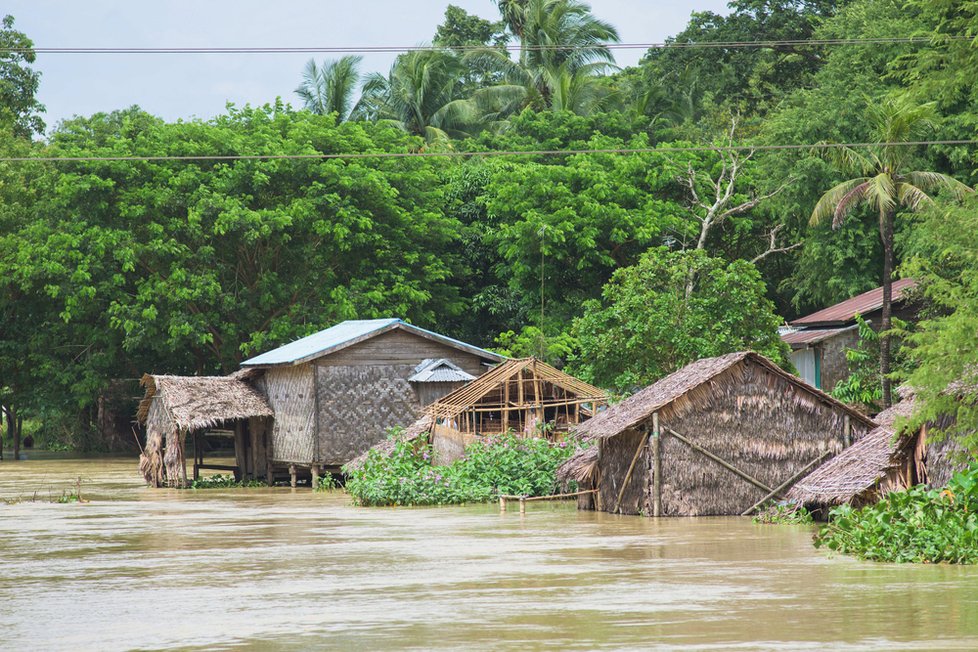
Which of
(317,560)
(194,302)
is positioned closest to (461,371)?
(194,302)

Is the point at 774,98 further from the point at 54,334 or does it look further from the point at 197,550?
the point at 197,550

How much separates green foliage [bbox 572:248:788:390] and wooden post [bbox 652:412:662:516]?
8.76 m

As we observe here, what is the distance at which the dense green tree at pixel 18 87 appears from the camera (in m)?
51.8

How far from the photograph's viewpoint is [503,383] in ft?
99.1

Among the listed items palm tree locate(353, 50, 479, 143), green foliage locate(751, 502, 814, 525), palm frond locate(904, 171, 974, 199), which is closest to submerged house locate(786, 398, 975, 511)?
green foliage locate(751, 502, 814, 525)

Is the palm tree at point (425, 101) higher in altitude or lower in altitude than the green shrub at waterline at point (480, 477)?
higher

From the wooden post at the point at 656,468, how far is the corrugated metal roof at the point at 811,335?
42.9ft

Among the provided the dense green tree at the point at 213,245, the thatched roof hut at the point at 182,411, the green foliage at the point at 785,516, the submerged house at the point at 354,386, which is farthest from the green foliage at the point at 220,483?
the green foliage at the point at 785,516

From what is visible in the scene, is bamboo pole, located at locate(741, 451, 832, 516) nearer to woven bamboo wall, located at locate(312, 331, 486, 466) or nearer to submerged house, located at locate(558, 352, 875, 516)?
submerged house, located at locate(558, 352, 875, 516)

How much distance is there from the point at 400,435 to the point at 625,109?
26555 mm

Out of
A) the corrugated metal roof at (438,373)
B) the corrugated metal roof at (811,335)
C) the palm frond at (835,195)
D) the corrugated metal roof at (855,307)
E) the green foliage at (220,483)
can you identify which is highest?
the palm frond at (835,195)

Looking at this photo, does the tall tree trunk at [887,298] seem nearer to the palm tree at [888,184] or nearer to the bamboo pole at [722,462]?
the palm tree at [888,184]

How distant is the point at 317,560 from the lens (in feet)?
58.9

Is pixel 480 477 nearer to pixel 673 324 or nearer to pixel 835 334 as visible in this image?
pixel 673 324
